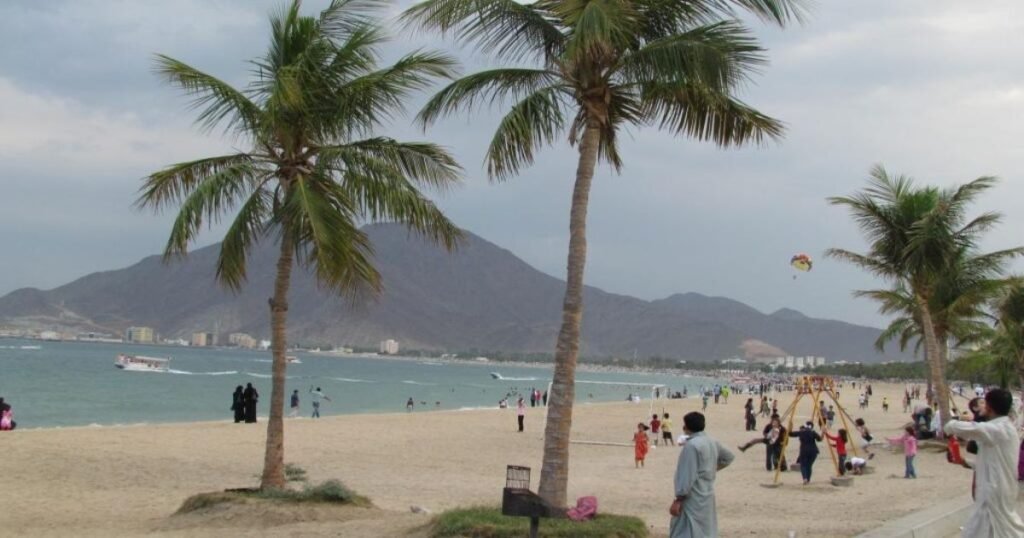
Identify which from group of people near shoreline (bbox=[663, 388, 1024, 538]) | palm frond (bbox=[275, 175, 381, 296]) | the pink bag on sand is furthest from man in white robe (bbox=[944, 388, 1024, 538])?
palm frond (bbox=[275, 175, 381, 296])

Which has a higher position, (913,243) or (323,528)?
(913,243)

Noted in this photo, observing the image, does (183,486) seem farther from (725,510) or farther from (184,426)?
(184,426)

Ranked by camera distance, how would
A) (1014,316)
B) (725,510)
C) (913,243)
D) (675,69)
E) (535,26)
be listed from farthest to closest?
(1014,316) → (913,243) → (725,510) → (535,26) → (675,69)

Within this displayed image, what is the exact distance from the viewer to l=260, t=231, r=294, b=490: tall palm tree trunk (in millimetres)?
11406

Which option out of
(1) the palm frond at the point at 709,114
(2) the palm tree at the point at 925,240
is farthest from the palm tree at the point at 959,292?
(1) the palm frond at the point at 709,114

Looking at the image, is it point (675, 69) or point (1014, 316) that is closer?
point (675, 69)

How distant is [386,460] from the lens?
2206cm

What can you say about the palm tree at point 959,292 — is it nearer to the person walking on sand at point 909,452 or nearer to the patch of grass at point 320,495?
the person walking on sand at point 909,452

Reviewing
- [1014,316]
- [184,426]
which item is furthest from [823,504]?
[184,426]

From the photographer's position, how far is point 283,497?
11.0 meters

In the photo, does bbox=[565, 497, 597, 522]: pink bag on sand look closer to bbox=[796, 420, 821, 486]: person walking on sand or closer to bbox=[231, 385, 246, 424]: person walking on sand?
bbox=[796, 420, 821, 486]: person walking on sand

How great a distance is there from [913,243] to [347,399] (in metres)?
55.7

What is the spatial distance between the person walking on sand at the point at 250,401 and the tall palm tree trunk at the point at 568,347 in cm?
1836

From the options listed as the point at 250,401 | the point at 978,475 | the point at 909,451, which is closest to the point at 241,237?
the point at 978,475
